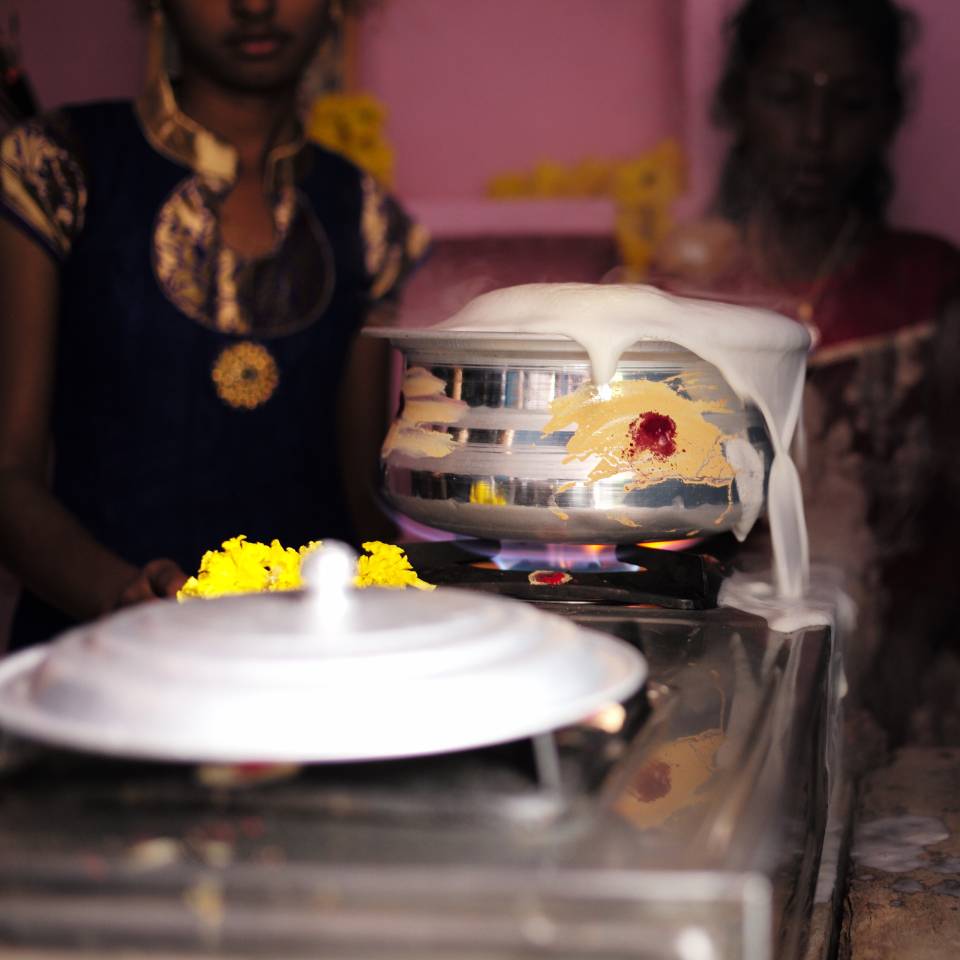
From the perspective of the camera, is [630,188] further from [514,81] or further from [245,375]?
[245,375]

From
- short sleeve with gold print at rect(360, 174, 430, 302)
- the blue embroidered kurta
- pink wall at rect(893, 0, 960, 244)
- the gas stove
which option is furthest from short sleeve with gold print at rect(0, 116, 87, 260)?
pink wall at rect(893, 0, 960, 244)

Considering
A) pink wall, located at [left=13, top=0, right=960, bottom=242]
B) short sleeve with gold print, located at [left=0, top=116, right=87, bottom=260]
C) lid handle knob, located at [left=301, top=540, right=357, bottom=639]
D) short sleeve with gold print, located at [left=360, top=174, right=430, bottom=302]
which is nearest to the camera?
lid handle knob, located at [left=301, top=540, right=357, bottom=639]

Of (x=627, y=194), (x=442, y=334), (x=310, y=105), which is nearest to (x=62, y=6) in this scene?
(x=310, y=105)

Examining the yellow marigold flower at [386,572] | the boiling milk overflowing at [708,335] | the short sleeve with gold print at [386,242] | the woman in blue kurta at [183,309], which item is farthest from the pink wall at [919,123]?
the yellow marigold flower at [386,572]

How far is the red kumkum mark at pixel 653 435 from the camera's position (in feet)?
3.19

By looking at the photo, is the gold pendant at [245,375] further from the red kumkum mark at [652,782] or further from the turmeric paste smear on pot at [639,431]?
the red kumkum mark at [652,782]

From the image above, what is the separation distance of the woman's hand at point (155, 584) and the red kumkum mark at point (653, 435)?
1.57ft

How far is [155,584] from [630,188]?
7.02ft

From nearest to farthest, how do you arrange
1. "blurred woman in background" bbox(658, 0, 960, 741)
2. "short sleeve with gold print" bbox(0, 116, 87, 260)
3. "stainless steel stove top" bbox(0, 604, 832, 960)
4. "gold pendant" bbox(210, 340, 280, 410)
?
"stainless steel stove top" bbox(0, 604, 832, 960), "short sleeve with gold print" bbox(0, 116, 87, 260), "gold pendant" bbox(210, 340, 280, 410), "blurred woman in background" bbox(658, 0, 960, 741)

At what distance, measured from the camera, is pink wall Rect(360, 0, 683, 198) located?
3.27 m

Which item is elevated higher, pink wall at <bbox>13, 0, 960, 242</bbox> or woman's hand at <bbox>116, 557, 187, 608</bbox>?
pink wall at <bbox>13, 0, 960, 242</bbox>

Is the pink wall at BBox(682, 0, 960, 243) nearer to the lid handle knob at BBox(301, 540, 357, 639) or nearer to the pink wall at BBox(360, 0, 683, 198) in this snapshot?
the pink wall at BBox(360, 0, 683, 198)

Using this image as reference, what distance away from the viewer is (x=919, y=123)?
9.84 ft

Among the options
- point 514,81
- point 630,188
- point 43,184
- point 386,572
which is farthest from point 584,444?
point 514,81
